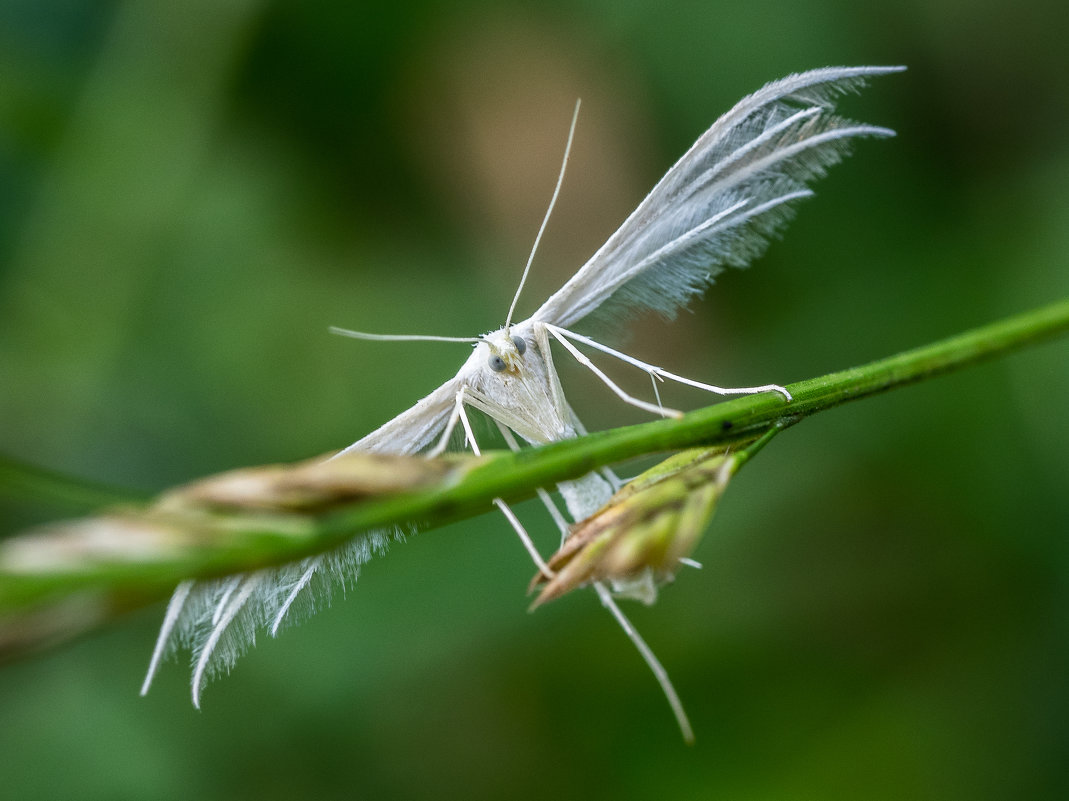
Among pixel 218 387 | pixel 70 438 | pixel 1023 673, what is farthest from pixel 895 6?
pixel 70 438

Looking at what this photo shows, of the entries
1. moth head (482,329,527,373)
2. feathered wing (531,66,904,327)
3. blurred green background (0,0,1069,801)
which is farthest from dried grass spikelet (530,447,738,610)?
blurred green background (0,0,1069,801)

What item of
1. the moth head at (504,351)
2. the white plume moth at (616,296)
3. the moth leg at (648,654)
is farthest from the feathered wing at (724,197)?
→ the moth leg at (648,654)

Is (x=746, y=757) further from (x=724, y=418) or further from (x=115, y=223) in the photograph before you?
(x=115, y=223)

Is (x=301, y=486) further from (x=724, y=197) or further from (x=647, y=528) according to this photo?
(x=724, y=197)

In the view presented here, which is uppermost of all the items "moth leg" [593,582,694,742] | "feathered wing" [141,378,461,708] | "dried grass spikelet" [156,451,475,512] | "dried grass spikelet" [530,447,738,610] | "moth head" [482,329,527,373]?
"moth head" [482,329,527,373]

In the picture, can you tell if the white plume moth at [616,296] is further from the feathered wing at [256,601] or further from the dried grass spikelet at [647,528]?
the dried grass spikelet at [647,528]

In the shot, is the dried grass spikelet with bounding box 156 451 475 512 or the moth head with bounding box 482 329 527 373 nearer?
the dried grass spikelet with bounding box 156 451 475 512

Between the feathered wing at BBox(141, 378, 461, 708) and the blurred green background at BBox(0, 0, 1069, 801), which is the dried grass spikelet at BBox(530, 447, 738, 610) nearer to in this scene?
the feathered wing at BBox(141, 378, 461, 708)

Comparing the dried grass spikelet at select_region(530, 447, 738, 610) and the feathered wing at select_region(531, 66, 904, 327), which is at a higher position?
the feathered wing at select_region(531, 66, 904, 327)
